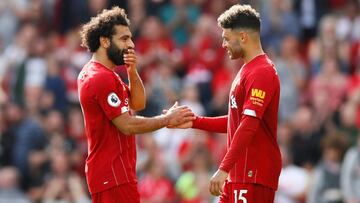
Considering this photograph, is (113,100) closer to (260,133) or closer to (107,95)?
(107,95)

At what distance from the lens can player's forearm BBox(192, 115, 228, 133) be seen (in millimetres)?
11789

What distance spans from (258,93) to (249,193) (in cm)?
94

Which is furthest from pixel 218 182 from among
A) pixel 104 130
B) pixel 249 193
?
pixel 104 130

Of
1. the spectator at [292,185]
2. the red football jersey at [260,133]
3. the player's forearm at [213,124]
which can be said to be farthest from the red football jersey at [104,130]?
the spectator at [292,185]

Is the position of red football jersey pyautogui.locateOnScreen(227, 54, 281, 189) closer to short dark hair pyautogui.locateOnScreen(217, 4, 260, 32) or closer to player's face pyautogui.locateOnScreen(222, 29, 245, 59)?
player's face pyautogui.locateOnScreen(222, 29, 245, 59)

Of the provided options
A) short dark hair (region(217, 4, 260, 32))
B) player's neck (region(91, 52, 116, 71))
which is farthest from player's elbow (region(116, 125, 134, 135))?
short dark hair (region(217, 4, 260, 32))

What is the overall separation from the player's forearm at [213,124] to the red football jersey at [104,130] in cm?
94

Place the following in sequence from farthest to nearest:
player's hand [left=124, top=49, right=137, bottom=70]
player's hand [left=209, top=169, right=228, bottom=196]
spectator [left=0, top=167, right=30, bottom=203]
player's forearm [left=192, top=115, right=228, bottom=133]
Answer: spectator [left=0, top=167, right=30, bottom=203] < player's forearm [left=192, top=115, right=228, bottom=133] < player's hand [left=124, top=49, right=137, bottom=70] < player's hand [left=209, top=169, right=228, bottom=196]

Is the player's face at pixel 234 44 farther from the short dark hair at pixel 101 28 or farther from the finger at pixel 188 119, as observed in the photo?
the short dark hair at pixel 101 28

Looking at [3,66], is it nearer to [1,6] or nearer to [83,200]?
[1,6]

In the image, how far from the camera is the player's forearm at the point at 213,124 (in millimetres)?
11789

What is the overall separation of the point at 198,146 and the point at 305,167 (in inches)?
61.5

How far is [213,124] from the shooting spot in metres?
11.8

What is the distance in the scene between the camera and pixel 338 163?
53.8ft
